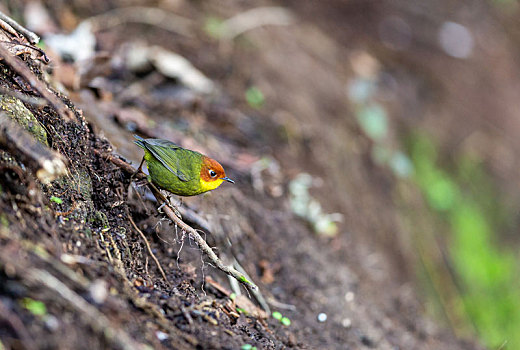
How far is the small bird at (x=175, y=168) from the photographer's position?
10.5 feet

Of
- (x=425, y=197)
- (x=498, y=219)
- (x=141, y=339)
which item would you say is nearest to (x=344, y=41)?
(x=425, y=197)

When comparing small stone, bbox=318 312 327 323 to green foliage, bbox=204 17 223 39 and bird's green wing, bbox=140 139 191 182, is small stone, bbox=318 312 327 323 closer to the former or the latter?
bird's green wing, bbox=140 139 191 182

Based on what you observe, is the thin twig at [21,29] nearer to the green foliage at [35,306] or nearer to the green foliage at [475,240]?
the green foliage at [35,306]

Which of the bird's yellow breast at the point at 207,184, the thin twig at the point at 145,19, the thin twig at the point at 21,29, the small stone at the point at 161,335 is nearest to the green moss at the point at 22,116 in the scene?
the thin twig at the point at 21,29

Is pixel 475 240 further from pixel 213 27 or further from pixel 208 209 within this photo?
pixel 208 209

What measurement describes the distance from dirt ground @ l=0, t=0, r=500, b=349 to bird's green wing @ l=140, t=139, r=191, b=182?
262 millimetres

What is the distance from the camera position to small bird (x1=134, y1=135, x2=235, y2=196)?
3.21 m

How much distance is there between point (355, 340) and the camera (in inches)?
161

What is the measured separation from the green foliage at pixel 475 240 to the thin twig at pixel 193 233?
5008 mm

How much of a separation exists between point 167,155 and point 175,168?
0.45 ft

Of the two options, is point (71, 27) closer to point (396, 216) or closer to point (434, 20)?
point (396, 216)

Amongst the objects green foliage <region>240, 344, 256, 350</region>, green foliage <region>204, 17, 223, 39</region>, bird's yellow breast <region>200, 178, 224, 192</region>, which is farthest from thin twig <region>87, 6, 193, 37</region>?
green foliage <region>240, 344, 256, 350</region>

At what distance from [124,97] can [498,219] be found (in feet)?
22.8

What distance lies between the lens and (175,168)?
3.21 m
